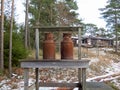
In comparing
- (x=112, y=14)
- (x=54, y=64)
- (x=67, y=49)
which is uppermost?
(x=112, y=14)

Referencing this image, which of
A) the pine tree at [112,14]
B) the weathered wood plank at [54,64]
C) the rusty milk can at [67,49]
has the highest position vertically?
the pine tree at [112,14]

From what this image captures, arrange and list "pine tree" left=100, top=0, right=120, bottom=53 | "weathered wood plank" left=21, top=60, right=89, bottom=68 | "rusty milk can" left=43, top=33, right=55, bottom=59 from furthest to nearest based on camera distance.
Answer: "pine tree" left=100, top=0, right=120, bottom=53 → "rusty milk can" left=43, top=33, right=55, bottom=59 → "weathered wood plank" left=21, top=60, right=89, bottom=68

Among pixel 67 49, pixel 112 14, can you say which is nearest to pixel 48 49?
pixel 67 49

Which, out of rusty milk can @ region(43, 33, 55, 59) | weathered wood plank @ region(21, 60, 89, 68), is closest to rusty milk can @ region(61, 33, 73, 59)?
rusty milk can @ region(43, 33, 55, 59)

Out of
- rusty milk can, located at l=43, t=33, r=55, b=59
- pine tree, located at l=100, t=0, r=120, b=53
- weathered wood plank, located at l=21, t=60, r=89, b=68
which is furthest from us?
pine tree, located at l=100, t=0, r=120, b=53

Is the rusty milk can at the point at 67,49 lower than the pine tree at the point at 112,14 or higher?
lower

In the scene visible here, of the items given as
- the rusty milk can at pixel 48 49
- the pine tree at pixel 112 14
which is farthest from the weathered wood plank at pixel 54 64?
the pine tree at pixel 112 14

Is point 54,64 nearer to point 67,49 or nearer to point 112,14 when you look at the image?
point 67,49

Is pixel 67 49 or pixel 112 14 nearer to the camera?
pixel 67 49

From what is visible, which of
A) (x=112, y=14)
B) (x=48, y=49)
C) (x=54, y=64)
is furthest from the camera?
(x=112, y=14)

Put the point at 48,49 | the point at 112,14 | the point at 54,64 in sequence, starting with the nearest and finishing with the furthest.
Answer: the point at 54,64 < the point at 48,49 < the point at 112,14

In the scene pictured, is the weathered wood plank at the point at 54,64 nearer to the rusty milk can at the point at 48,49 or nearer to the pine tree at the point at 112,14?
the rusty milk can at the point at 48,49

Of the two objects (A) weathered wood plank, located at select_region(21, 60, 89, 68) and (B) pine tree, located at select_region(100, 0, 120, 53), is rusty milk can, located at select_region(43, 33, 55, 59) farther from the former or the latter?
(B) pine tree, located at select_region(100, 0, 120, 53)

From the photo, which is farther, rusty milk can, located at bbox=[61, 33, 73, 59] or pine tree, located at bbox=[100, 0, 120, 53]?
pine tree, located at bbox=[100, 0, 120, 53]
